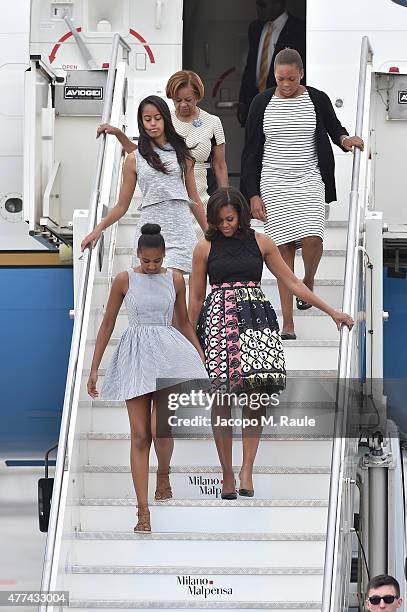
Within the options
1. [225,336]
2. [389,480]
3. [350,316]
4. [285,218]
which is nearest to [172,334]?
[225,336]

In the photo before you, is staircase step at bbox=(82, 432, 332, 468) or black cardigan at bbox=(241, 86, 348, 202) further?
black cardigan at bbox=(241, 86, 348, 202)

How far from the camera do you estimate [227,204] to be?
22.3ft

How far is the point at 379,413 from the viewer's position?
8828mm

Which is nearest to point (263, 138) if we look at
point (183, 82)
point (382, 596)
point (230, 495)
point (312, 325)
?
point (183, 82)

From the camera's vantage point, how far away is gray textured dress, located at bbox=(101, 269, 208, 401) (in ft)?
22.4

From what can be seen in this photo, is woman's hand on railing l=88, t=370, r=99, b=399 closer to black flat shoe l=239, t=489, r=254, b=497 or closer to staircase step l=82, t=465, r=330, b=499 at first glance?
staircase step l=82, t=465, r=330, b=499

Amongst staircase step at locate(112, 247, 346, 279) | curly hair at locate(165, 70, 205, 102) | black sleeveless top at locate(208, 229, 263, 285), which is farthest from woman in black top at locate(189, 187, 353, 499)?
staircase step at locate(112, 247, 346, 279)

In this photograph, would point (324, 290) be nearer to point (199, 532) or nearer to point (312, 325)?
point (312, 325)

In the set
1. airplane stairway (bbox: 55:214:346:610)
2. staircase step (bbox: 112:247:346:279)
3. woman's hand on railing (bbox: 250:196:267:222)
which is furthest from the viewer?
staircase step (bbox: 112:247:346:279)

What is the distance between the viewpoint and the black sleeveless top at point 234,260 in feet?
22.4

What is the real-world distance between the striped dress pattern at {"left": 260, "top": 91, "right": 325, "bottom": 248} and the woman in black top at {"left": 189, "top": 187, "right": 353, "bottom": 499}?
3.50 feet

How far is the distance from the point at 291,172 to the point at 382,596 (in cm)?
248

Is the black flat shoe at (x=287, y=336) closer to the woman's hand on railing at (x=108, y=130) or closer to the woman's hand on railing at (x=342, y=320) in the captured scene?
the woman's hand on railing at (x=342, y=320)

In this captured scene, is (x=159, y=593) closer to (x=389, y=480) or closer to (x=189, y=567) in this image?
(x=189, y=567)
